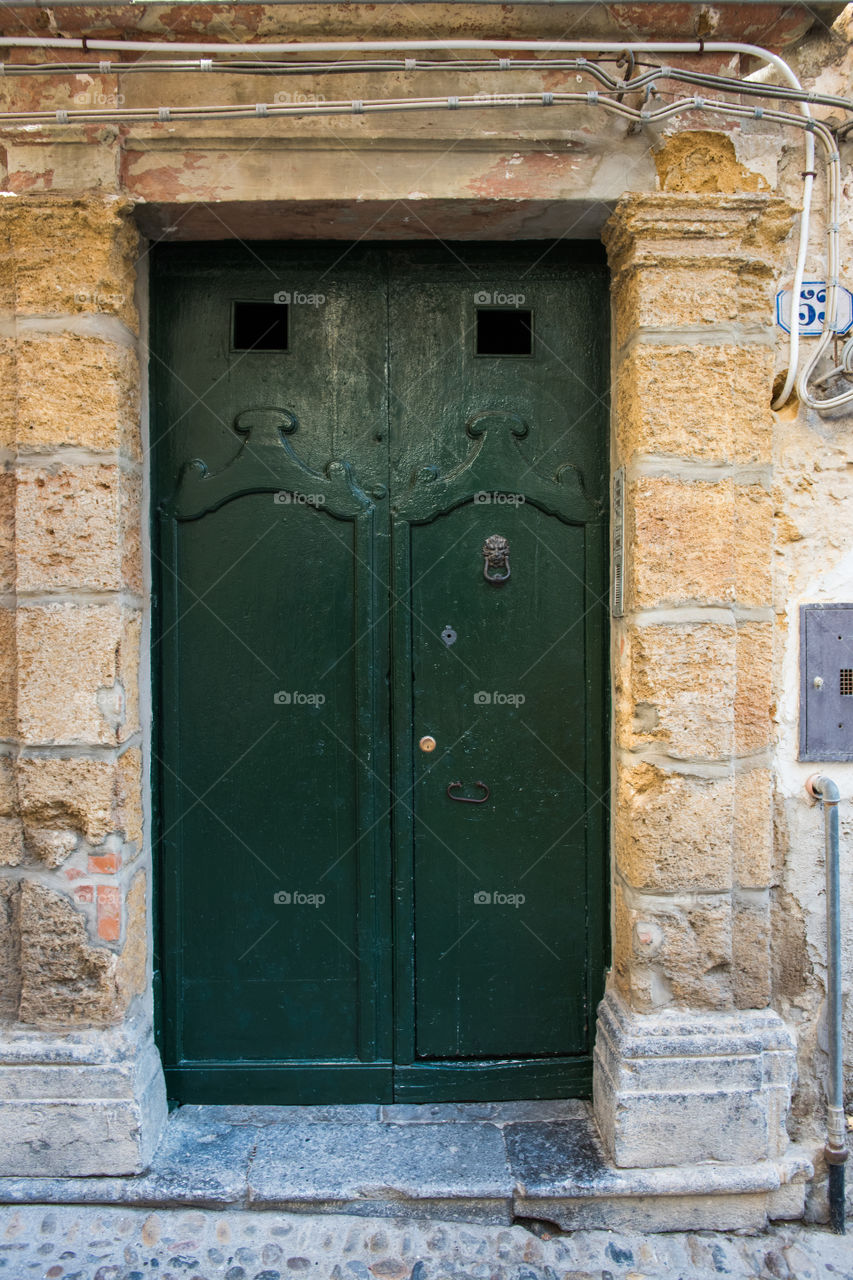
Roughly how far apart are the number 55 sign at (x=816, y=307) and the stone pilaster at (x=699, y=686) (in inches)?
5.0

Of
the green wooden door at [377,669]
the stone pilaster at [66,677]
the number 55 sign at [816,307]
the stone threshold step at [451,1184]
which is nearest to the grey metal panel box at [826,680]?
the green wooden door at [377,669]

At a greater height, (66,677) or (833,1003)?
(66,677)

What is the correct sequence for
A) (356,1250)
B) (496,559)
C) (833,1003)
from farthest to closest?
(496,559) → (833,1003) → (356,1250)

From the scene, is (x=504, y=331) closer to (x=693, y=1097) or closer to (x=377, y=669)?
(x=377, y=669)

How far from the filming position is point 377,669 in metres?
2.79

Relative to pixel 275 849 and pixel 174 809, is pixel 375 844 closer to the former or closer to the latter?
pixel 275 849

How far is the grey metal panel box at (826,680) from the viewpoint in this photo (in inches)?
103

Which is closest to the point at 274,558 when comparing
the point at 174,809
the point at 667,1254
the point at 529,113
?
the point at 174,809

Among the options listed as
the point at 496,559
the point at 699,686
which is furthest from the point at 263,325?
the point at 699,686

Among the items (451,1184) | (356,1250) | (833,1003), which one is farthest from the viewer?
(833,1003)

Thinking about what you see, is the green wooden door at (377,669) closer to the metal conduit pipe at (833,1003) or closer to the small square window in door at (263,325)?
the small square window in door at (263,325)

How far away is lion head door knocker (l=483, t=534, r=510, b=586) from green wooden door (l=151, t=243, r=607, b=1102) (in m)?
0.01

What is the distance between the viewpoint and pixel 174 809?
2797 millimetres

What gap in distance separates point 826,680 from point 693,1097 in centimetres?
126
